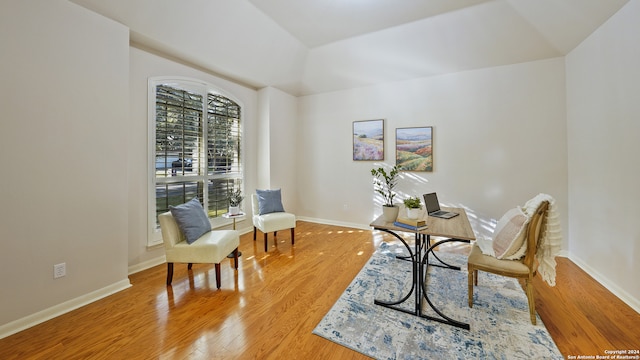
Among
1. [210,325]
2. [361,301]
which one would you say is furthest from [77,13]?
[361,301]

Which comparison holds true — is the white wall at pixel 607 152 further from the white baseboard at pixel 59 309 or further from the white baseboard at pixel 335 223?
the white baseboard at pixel 59 309

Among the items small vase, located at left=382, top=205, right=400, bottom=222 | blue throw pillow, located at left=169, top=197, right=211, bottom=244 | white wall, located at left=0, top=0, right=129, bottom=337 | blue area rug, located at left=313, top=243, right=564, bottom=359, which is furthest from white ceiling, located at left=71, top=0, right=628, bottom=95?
blue area rug, located at left=313, top=243, right=564, bottom=359

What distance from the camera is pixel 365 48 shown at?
382 cm

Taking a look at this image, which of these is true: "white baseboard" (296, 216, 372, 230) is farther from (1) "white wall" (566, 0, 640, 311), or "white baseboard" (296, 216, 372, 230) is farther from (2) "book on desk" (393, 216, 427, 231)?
(1) "white wall" (566, 0, 640, 311)

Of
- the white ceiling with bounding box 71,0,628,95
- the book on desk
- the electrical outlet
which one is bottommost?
the electrical outlet

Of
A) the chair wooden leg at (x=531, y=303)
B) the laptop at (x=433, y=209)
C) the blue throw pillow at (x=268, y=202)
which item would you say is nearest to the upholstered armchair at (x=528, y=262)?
the chair wooden leg at (x=531, y=303)

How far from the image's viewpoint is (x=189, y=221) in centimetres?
261

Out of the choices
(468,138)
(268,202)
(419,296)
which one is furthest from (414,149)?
(419,296)

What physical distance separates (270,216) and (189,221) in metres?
1.30

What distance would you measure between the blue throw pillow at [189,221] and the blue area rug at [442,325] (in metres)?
1.62

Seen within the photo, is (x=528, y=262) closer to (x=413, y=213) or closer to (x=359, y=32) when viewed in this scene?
(x=413, y=213)

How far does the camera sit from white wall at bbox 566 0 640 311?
222 centimetres

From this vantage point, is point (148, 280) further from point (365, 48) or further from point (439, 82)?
point (439, 82)

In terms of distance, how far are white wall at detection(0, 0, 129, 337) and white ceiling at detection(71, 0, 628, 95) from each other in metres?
0.42
